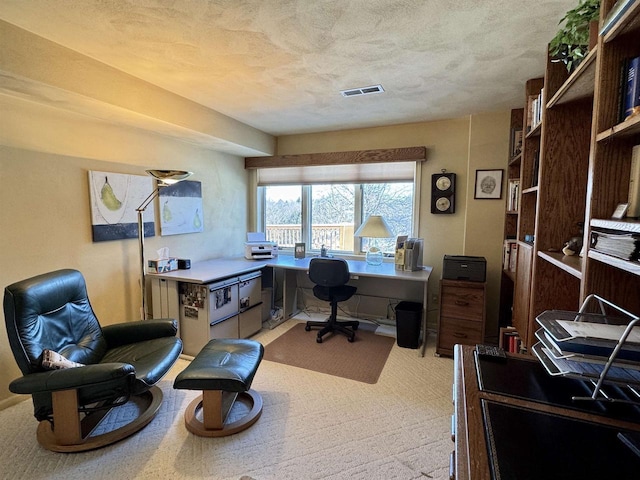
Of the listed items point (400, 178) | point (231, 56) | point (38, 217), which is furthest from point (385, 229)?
point (38, 217)

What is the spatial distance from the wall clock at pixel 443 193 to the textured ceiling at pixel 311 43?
35.0 inches

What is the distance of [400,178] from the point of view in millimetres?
3775

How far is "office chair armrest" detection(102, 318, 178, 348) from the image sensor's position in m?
2.38

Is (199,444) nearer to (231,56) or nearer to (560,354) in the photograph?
(560,354)

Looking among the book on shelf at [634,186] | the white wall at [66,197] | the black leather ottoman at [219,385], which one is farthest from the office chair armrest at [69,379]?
the book on shelf at [634,186]

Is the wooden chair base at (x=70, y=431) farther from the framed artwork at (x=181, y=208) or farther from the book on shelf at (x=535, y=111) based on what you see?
the book on shelf at (x=535, y=111)

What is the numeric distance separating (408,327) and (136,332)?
8.09 feet

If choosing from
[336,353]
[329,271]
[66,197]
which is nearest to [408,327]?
[336,353]

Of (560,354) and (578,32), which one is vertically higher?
(578,32)

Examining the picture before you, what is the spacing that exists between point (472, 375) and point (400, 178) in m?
3.01

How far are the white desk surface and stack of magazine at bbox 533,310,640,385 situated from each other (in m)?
2.05

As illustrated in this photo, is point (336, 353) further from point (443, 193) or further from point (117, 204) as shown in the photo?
point (117, 204)

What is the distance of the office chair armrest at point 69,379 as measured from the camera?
1.70 m

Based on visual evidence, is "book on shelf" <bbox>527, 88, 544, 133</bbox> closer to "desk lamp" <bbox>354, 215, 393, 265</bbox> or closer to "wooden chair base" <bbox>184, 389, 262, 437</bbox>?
"desk lamp" <bbox>354, 215, 393, 265</bbox>
